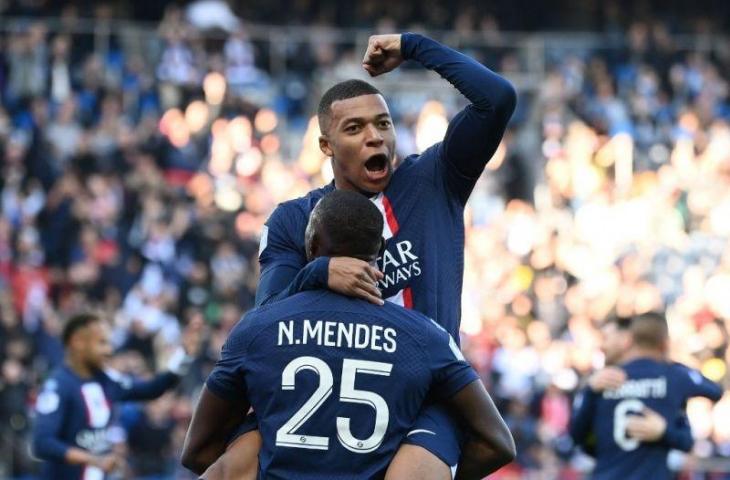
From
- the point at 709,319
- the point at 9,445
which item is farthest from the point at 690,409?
the point at 9,445

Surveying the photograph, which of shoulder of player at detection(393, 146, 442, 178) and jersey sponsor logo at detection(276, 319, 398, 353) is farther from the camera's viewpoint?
shoulder of player at detection(393, 146, 442, 178)

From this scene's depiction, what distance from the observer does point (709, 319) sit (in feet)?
70.6

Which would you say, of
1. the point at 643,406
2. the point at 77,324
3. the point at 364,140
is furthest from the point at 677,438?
the point at 364,140

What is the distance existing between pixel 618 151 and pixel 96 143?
8216mm

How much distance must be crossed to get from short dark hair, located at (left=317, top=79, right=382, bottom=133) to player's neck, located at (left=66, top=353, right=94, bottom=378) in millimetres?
5256

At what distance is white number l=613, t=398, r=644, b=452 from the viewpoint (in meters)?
9.70

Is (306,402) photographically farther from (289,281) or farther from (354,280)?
(289,281)

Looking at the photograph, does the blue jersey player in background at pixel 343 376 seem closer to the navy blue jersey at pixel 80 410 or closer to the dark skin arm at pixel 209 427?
the dark skin arm at pixel 209 427

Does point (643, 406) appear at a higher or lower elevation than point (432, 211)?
lower

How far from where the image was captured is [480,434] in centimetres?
536

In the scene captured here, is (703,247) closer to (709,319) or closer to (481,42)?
(709,319)

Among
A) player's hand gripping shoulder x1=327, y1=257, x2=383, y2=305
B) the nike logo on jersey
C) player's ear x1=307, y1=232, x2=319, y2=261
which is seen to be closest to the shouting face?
player's ear x1=307, y1=232, x2=319, y2=261

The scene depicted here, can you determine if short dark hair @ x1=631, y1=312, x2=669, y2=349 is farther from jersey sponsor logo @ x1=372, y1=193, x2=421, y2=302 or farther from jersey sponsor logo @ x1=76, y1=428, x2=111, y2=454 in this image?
jersey sponsor logo @ x1=372, y1=193, x2=421, y2=302

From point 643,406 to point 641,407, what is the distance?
0.01 m
